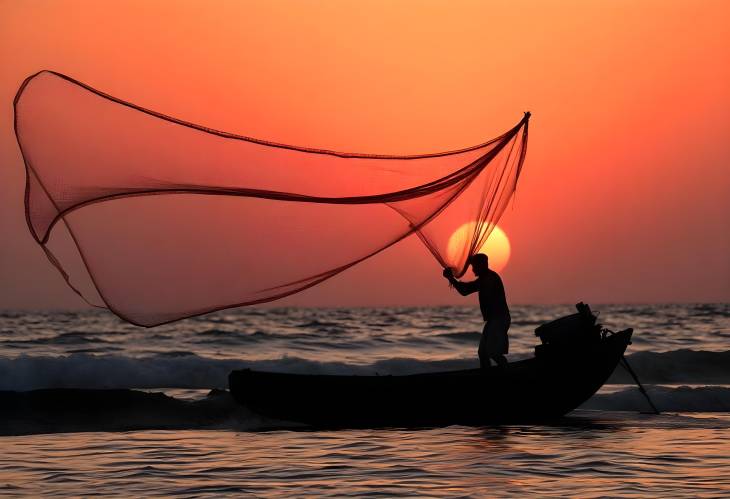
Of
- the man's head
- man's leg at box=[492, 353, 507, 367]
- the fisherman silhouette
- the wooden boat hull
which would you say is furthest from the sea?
the man's head

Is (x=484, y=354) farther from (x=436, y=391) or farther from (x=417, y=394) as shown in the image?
(x=417, y=394)

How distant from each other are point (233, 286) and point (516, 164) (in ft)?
11.0

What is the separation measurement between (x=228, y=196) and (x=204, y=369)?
1301cm

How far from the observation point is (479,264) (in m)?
12.6

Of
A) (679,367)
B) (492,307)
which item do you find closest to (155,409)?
(492,307)

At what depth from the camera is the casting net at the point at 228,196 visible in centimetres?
1029

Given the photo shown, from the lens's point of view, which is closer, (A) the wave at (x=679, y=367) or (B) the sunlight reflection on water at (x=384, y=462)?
(B) the sunlight reflection on water at (x=384, y=462)

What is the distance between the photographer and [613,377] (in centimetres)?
2159

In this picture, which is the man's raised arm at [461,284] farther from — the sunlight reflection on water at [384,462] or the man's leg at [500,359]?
the sunlight reflection on water at [384,462]

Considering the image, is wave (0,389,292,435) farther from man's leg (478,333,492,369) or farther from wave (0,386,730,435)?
man's leg (478,333,492,369)

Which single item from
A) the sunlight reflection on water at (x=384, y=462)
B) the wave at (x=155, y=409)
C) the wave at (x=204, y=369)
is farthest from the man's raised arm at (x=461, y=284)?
the wave at (x=204, y=369)

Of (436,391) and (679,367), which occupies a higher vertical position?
(436,391)

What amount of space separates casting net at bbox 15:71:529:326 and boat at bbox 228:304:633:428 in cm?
189

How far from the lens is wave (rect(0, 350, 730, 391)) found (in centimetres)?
2200
